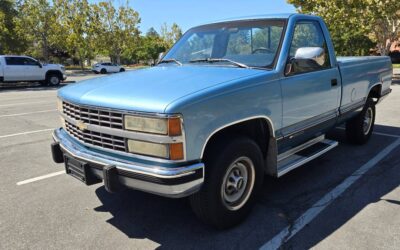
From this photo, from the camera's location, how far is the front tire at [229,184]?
9.85ft

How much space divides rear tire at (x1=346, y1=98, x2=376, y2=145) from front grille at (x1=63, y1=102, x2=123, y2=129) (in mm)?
4389

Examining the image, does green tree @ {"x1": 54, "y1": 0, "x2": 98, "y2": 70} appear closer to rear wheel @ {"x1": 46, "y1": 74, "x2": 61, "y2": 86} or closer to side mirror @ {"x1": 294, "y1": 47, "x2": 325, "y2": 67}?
rear wheel @ {"x1": 46, "y1": 74, "x2": 61, "y2": 86}

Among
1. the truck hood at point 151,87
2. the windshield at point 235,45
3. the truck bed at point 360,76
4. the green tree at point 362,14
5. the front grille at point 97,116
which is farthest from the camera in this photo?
the green tree at point 362,14

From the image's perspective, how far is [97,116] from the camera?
308 cm

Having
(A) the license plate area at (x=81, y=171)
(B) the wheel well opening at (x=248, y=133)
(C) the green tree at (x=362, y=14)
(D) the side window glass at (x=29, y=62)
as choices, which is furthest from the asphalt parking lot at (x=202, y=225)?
(D) the side window glass at (x=29, y=62)

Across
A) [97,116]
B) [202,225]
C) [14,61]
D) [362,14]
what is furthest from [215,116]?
[14,61]

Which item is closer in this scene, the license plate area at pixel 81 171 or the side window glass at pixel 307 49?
the license plate area at pixel 81 171

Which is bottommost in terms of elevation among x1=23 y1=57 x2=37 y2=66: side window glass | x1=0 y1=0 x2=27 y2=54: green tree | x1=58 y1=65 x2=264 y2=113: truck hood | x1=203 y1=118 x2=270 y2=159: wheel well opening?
x1=203 y1=118 x2=270 y2=159: wheel well opening

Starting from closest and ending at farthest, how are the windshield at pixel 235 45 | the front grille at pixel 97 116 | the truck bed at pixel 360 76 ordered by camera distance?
the front grille at pixel 97 116, the windshield at pixel 235 45, the truck bed at pixel 360 76

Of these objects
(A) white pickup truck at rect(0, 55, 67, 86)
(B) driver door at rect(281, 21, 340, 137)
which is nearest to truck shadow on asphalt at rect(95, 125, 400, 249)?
(B) driver door at rect(281, 21, 340, 137)

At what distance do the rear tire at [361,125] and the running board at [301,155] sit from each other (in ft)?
5.03

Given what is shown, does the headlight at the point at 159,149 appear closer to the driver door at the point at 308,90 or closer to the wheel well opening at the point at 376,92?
the driver door at the point at 308,90

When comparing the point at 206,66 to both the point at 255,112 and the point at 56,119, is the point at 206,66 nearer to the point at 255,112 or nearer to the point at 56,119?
the point at 255,112

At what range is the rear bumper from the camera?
2.69 meters
